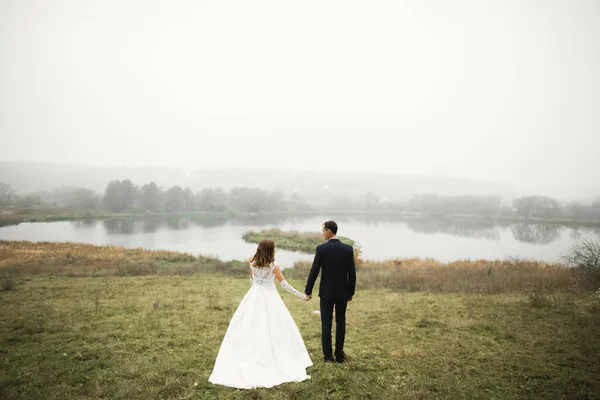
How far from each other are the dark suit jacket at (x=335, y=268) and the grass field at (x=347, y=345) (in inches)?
65.1

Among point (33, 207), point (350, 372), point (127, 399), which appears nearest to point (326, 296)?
point (350, 372)

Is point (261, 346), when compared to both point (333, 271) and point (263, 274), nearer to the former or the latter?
point (263, 274)

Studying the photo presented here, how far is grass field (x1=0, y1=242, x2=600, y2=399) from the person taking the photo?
607 cm

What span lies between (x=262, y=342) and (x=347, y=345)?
297cm

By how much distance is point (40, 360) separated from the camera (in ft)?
24.4

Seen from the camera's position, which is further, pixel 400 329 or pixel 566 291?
pixel 566 291

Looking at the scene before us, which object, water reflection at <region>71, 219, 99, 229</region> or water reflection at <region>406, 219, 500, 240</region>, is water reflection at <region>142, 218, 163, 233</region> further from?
water reflection at <region>406, 219, 500, 240</region>

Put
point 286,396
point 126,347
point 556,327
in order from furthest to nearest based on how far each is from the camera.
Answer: point 556,327, point 126,347, point 286,396

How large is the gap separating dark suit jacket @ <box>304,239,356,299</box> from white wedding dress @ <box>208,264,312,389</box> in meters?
0.93

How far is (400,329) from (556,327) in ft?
13.9

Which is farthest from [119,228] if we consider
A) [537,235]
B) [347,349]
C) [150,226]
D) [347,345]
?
[537,235]

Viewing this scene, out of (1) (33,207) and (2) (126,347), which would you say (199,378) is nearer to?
(2) (126,347)

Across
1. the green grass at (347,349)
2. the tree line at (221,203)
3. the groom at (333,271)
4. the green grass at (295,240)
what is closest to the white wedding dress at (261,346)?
the green grass at (347,349)

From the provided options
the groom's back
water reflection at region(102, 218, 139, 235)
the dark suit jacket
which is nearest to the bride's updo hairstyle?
the dark suit jacket
